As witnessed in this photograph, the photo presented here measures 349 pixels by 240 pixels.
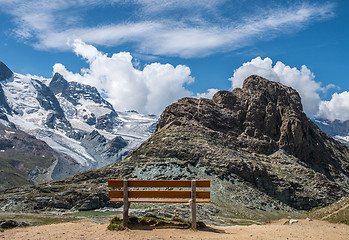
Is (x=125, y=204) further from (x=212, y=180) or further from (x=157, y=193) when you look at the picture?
(x=212, y=180)

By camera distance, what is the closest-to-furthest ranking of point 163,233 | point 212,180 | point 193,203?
1. point 163,233
2. point 193,203
3. point 212,180

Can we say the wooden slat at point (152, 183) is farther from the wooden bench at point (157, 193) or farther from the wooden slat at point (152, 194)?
the wooden slat at point (152, 194)

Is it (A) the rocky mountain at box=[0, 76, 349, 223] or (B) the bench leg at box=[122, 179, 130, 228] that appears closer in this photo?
(B) the bench leg at box=[122, 179, 130, 228]

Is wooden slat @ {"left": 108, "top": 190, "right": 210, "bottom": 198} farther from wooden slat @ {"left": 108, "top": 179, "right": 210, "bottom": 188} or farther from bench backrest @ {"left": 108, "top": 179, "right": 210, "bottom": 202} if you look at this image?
wooden slat @ {"left": 108, "top": 179, "right": 210, "bottom": 188}

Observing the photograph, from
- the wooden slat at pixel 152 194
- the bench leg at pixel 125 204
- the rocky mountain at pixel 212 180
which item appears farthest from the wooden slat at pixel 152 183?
the rocky mountain at pixel 212 180

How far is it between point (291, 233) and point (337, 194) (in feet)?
554

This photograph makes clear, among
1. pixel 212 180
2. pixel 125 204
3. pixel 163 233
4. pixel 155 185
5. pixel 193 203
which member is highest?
pixel 155 185

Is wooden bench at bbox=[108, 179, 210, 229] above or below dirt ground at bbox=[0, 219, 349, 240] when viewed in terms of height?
above

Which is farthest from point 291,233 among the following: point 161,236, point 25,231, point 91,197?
point 91,197

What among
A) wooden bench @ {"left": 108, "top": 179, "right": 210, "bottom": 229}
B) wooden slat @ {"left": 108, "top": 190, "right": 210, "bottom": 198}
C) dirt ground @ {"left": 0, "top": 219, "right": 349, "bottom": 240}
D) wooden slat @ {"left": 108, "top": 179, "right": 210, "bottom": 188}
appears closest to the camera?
dirt ground @ {"left": 0, "top": 219, "right": 349, "bottom": 240}

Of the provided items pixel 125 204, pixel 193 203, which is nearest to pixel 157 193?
pixel 125 204

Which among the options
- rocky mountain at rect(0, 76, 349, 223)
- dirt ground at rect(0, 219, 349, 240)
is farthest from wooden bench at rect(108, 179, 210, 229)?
rocky mountain at rect(0, 76, 349, 223)

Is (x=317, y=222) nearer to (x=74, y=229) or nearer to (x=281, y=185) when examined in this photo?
(x=74, y=229)

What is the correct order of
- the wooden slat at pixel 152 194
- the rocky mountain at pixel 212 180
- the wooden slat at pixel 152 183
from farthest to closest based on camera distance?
the rocky mountain at pixel 212 180 < the wooden slat at pixel 152 194 < the wooden slat at pixel 152 183
